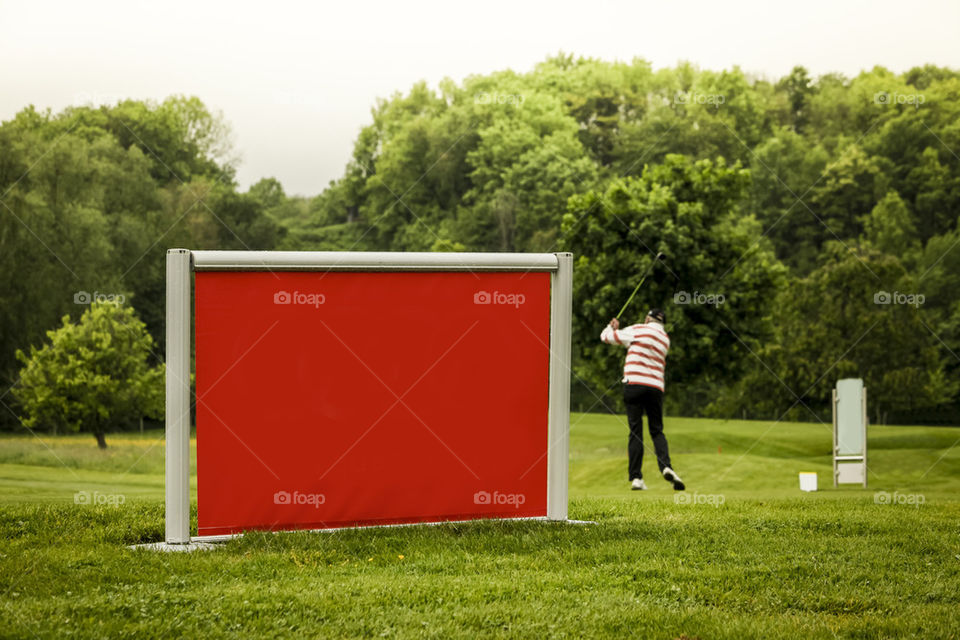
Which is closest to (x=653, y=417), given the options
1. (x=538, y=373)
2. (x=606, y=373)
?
(x=538, y=373)

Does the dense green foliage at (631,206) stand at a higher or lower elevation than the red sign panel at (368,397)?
higher

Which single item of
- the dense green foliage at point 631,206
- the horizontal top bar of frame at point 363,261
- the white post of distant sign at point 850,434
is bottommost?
the white post of distant sign at point 850,434

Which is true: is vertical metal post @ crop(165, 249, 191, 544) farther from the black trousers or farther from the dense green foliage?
the dense green foliage

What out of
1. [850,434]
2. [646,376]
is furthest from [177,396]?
[850,434]

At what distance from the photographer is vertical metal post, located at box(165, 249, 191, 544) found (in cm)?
841

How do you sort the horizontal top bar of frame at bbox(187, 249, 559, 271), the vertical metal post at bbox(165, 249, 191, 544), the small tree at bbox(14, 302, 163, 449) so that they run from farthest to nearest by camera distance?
the small tree at bbox(14, 302, 163, 449) → the horizontal top bar of frame at bbox(187, 249, 559, 271) → the vertical metal post at bbox(165, 249, 191, 544)

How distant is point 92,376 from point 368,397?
27.1 m

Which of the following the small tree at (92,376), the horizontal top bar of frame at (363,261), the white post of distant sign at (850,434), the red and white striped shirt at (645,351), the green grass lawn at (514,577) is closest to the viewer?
the green grass lawn at (514,577)

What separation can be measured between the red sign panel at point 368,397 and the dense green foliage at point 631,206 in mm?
23511

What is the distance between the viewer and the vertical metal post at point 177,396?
8406 mm

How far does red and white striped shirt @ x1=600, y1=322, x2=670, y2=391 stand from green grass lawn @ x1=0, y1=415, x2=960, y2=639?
2348 millimetres

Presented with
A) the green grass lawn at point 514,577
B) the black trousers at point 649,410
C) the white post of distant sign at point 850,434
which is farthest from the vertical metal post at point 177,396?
the white post of distant sign at point 850,434

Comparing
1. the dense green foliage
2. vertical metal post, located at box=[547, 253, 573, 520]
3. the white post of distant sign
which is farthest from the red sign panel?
the dense green foliage

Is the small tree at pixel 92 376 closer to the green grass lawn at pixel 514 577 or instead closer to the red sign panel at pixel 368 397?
the green grass lawn at pixel 514 577
